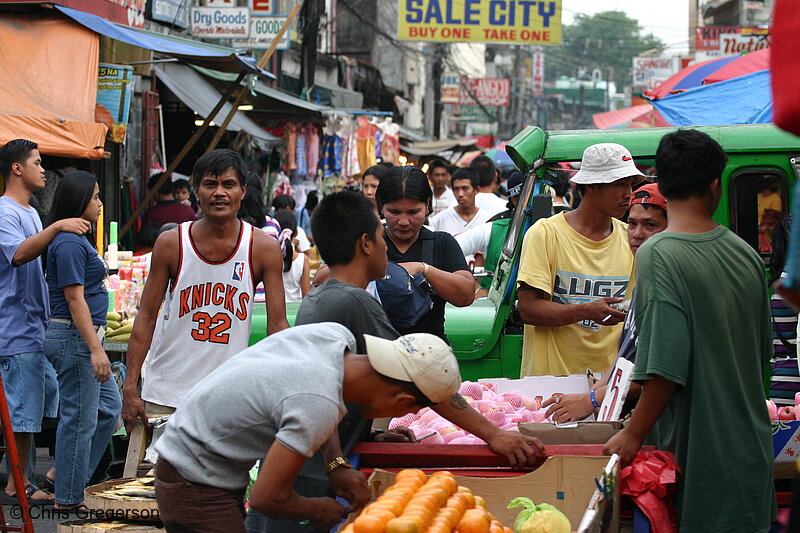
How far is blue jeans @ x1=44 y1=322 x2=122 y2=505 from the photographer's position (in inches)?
258

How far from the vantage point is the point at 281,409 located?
9.37 ft

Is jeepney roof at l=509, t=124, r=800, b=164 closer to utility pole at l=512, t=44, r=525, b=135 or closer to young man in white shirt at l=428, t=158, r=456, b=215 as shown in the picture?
young man in white shirt at l=428, t=158, r=456, b=215

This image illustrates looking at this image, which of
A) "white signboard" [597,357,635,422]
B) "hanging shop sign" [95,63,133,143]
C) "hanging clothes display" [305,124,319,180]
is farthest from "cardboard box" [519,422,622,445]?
"hanging clothes display" [305,124,319,180]

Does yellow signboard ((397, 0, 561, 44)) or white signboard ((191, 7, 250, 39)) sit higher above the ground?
yellow signboard ((397, 0, 561, 44))

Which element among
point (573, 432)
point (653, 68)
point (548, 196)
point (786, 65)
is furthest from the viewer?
point (653, 68)

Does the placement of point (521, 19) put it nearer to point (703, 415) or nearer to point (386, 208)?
point (386, 208)

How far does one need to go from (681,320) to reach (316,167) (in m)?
15.3

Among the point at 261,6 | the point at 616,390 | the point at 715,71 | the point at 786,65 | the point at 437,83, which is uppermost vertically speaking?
the point at 437,83

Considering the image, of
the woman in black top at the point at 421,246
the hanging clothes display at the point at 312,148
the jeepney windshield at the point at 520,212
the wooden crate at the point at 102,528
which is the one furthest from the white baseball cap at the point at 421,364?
the hanging clothes display at the point at 312,148

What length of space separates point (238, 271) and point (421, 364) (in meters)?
2.33

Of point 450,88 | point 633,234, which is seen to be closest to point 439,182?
point 633,234

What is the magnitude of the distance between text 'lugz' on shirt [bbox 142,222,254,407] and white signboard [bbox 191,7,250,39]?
38.3 feet

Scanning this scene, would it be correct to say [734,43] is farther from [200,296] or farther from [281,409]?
[281,409]

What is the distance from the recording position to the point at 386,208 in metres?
5.19
